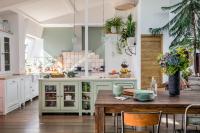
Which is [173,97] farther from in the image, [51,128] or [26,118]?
[26,118]

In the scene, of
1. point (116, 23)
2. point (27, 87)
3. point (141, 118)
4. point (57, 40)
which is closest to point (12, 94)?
point (27, 87)

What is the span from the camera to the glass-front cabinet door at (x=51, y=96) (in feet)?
21.4

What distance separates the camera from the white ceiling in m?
7.92

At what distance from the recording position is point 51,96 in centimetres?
657

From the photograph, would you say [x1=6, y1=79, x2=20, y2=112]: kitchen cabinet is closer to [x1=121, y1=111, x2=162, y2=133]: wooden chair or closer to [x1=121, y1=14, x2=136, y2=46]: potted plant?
[x1=121, y1=14, x2=136, y2=46]: potted plant

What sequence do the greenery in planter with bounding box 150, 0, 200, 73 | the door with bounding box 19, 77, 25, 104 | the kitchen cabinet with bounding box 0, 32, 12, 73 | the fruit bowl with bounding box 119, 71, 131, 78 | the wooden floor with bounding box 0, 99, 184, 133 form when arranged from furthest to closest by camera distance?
1. the door with bounding box 19, 77, 25, 104
2. the kitchen cabinet with bounding box 0, 32, 12, 73
3. the fruit bowl with bounding box 119, 71, 131, 78
4. the greenery in planter with bounding box 150, 0, 200, 73
5. the wooden floor with bounding box 0, 99, 184, 133

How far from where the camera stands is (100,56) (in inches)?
315

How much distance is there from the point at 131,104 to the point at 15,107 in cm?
483

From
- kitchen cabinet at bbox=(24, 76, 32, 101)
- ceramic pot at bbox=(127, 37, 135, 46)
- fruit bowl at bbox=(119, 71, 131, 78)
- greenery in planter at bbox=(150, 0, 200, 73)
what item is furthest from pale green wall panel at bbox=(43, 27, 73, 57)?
greenery in planter at bbox=(150, 0, 200, 73)

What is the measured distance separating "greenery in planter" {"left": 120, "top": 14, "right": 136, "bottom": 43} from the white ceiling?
827 millimetres

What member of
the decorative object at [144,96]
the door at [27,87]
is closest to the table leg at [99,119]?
the decorative object at [144,96]

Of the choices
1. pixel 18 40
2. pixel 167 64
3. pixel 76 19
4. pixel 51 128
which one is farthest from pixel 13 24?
pixel 167 64

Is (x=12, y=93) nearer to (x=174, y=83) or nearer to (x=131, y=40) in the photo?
(x=131, y=40)

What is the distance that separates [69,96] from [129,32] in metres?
2.09
